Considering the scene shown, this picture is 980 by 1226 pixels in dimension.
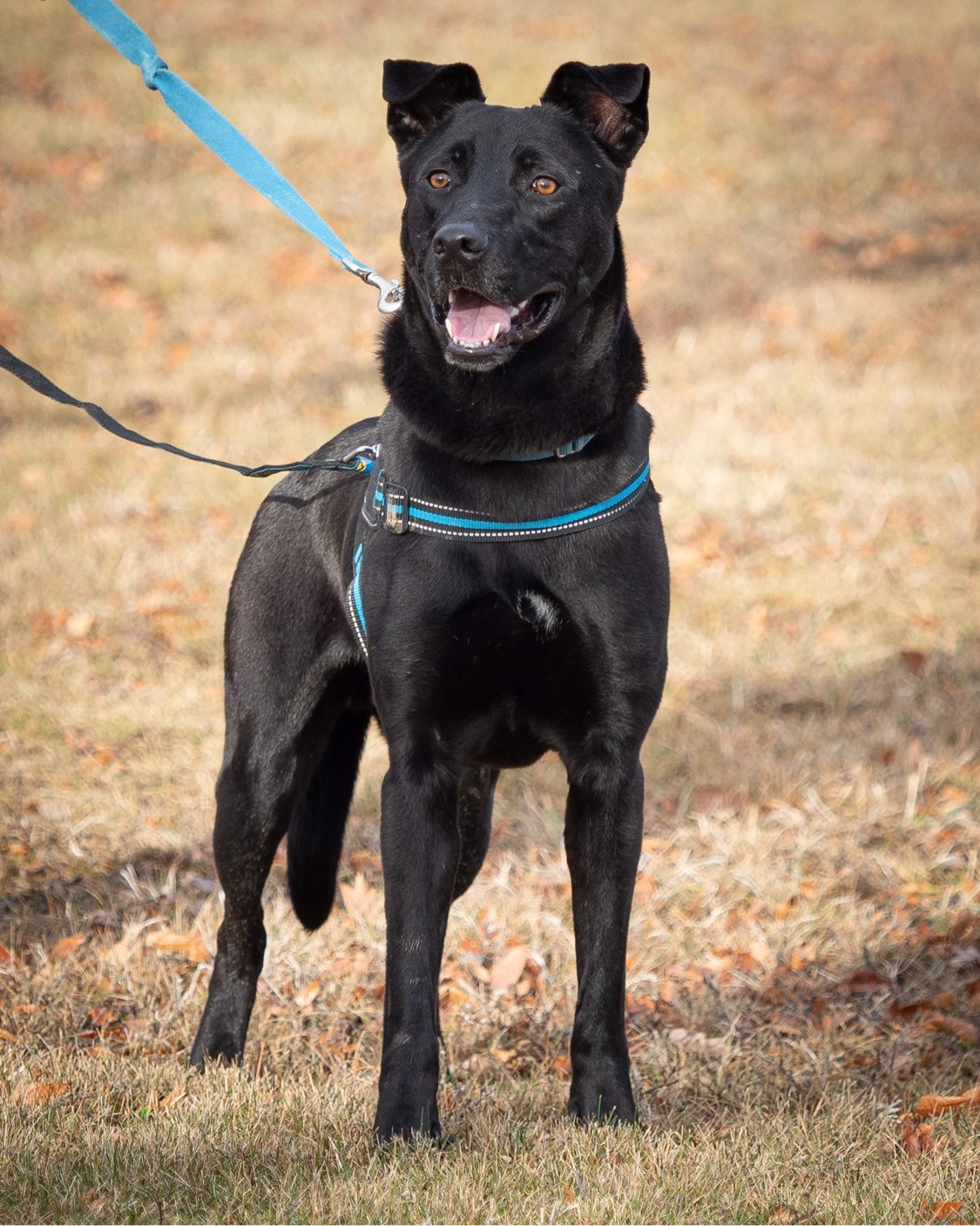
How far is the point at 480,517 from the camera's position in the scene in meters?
2.98

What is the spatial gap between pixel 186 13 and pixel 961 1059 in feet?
62.2

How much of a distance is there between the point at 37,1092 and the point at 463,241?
2.02 m

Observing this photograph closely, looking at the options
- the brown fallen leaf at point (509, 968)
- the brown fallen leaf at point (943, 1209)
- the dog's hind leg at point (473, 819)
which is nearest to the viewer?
the brown fallen leaf at point (943, 1209)

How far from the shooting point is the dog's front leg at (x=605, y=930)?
9.89 ft

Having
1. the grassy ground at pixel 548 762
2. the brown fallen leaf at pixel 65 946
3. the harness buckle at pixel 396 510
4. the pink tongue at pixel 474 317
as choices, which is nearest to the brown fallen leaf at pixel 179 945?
the grassy ground at pixel 548 762

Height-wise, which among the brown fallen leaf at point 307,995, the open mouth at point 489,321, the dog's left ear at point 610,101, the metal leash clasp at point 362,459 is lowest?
the brown fallen leaf at point 307,995

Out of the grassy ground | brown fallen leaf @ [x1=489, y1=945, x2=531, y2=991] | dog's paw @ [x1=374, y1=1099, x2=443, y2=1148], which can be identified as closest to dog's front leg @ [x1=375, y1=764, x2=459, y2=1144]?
dog's paw @ [x1=374, y1=1099, x2=443, y2=1148]

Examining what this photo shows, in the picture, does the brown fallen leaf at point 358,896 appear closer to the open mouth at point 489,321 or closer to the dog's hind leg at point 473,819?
the dog's hind leg at point 473,819

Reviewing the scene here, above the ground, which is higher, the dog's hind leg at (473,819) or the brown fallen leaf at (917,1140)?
the dog's hind leg at (473,819)

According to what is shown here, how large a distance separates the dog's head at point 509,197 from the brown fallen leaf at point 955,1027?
210cm

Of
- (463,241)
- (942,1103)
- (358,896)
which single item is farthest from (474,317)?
(358,896)

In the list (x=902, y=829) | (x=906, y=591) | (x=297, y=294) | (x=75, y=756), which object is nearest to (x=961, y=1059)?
(x=902, y=829)

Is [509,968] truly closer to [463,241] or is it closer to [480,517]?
[480,517]

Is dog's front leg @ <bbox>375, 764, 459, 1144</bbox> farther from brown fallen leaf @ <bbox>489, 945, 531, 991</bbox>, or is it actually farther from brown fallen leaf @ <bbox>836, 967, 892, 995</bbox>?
brown fallen leaf @ <bbox>836, 967, 892, 995</bbox>
